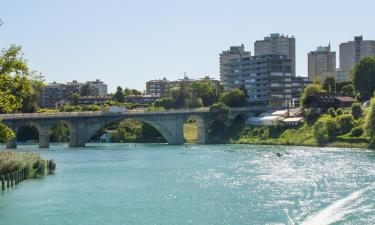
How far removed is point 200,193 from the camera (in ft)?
197

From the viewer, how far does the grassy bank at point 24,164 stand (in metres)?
67.2

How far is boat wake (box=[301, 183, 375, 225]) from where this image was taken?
4641cm

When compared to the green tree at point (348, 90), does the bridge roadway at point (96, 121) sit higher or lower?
lower

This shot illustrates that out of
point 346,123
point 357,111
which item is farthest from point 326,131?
point 357,111

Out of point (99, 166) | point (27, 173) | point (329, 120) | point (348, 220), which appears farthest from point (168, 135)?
point (348, 220)

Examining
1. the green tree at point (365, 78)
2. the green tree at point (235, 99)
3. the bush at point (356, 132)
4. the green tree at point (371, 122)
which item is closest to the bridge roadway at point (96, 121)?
the green tree at point (235, 99)

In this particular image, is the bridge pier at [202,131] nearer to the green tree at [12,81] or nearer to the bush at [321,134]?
the bush at [321,134]

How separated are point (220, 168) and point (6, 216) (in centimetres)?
3785

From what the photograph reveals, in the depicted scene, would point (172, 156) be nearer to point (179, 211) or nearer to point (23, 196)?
point (23, 196)

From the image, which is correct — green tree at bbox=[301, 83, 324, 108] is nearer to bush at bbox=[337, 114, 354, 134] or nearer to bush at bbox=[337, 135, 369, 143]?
bush at bbox=[337, 114, 354, 134]

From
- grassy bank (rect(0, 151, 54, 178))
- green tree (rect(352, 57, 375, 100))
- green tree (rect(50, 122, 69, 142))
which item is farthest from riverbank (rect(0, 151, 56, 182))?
green tree (rect(352, 57, 375, 100))

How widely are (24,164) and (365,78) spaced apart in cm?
10695

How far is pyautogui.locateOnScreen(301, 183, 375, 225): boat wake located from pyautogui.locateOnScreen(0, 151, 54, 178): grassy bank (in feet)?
112

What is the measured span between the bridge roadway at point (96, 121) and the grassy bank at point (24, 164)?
39.6 m
